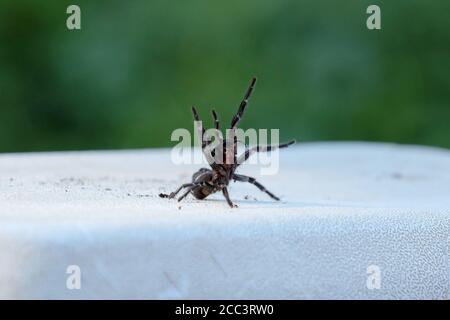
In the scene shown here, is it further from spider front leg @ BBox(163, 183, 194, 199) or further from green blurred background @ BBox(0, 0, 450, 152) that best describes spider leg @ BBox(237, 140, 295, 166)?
green blurred background @ BBox(0, 0, 450, 152)

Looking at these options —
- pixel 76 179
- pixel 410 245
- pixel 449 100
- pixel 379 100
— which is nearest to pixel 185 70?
pixel 379 100

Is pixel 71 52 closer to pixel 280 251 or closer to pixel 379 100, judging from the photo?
pixel 379 100

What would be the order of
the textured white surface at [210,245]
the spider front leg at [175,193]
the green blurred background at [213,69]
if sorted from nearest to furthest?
1. the textured white surface at [210,245]
2. the spider front leg at [175,193]
3. the green blurred background at [213,69]

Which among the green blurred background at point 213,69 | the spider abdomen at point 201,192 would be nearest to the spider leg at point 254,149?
the spider abdomen at point 201,192

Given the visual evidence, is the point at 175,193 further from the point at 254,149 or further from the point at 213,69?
the point at 213,69

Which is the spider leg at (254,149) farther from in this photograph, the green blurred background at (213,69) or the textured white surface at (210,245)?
the green blurred background at (213,69)

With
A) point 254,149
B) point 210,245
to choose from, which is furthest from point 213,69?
point 210,245
